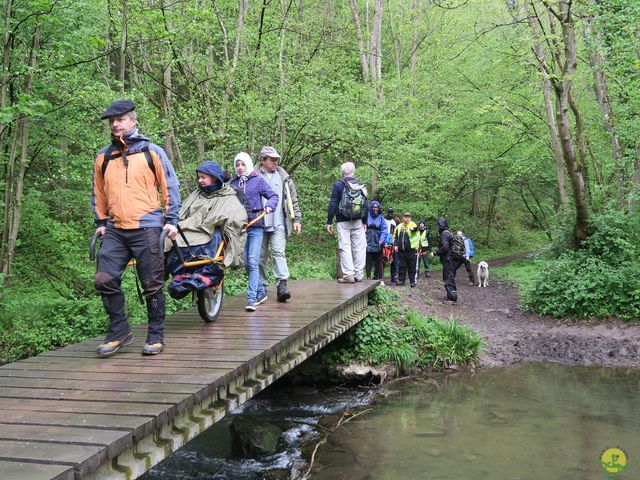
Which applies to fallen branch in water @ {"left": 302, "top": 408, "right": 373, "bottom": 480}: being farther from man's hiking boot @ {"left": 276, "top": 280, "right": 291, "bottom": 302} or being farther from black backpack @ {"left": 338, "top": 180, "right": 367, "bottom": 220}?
black backpack @ {"left": 338, "top": 180, "right": 367, "bottom": 220}

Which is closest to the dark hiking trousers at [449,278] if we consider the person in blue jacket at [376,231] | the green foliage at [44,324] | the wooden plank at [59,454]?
the person in blue jacket at [376,231]

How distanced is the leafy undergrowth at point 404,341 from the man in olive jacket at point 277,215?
8.56 ft

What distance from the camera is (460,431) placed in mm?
6754

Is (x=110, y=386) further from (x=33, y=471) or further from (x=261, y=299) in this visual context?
(x=261, y=299)

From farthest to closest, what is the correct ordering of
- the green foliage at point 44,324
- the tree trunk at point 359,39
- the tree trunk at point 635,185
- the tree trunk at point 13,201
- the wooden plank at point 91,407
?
1. the tree trunk at point 359,39
2. the tree trunk at point 635,185
3. the tree trunk at point 13,201
4. the green foliage at point 44,324
5. the wooden plank at point 91,407

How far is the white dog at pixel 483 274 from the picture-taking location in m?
16.5

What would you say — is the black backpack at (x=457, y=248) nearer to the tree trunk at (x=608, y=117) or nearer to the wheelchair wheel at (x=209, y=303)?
the tree trunk at (x=608, y=117)

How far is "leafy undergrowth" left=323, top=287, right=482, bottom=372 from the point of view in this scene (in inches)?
364

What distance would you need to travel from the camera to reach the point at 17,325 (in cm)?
862

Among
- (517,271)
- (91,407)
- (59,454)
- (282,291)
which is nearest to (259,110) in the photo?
(282,291)

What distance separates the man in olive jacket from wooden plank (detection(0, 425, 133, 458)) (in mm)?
4207

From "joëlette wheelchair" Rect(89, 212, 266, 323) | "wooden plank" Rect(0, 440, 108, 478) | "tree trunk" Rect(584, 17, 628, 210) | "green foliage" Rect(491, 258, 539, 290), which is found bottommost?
"green foliage" Rect(491, 258, 539, 290)

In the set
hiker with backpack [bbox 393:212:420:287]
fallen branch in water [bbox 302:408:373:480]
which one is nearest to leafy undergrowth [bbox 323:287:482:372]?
fallen branch in water [bbox 302:408:373:480]

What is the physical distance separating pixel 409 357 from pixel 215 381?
6.02m
